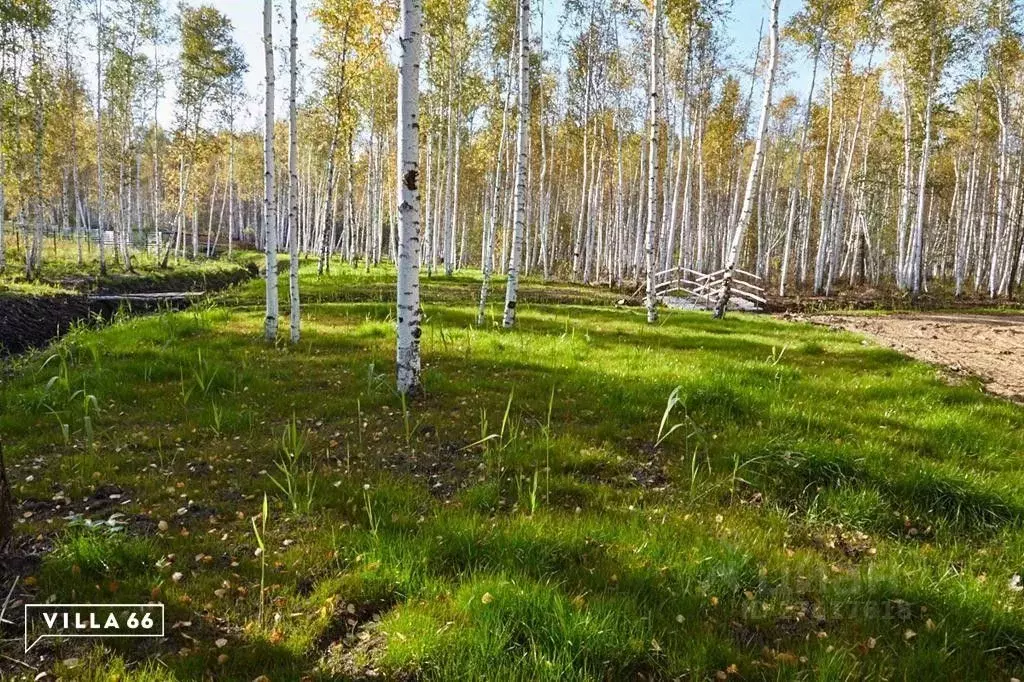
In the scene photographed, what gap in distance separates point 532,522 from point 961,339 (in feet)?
54.9

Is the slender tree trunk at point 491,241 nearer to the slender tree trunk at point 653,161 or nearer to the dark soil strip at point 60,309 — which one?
the slender tree trunk at point 653,161

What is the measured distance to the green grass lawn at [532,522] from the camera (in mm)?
3326

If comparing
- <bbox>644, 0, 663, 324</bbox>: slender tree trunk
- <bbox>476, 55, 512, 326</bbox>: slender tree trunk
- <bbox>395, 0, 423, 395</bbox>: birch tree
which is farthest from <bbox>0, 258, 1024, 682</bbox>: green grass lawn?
<bbox>644, 0, 663, 324</bbox>: slender tree trunk

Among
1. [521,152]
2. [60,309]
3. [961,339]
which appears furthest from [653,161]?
[60,309]

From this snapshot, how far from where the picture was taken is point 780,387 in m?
8.98

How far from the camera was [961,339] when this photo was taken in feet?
53.0

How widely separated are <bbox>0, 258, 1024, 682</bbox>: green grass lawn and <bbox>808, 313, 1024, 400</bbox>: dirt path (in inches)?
104

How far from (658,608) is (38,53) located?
3588 centimetres

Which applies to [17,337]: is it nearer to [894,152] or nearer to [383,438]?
[383,438]

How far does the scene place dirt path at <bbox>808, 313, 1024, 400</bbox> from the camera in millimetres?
11469

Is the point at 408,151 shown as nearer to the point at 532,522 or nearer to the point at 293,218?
the point at 532,522

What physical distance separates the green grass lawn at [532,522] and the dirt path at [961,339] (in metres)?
2.65

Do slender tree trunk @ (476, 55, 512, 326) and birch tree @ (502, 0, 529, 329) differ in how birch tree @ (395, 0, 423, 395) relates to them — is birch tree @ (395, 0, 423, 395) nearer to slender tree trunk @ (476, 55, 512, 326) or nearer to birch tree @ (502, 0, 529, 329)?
birch tree @ (502, 0, 529, 329)

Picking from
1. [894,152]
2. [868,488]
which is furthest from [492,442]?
[894,152]
